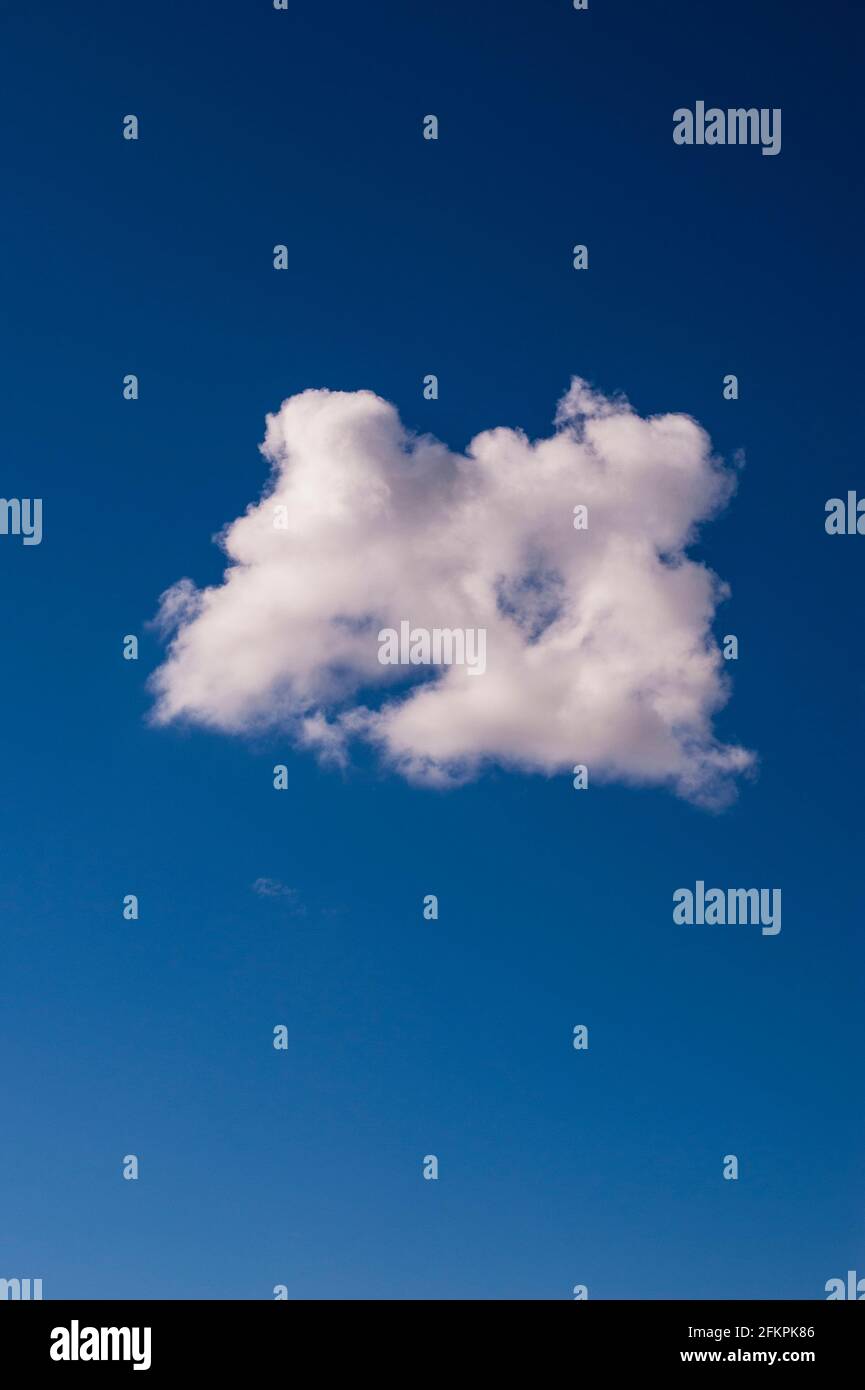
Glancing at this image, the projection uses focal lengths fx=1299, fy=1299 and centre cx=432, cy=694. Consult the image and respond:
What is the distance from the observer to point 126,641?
18531mm

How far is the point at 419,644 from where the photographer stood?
1848 cm

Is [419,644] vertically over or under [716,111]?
under
